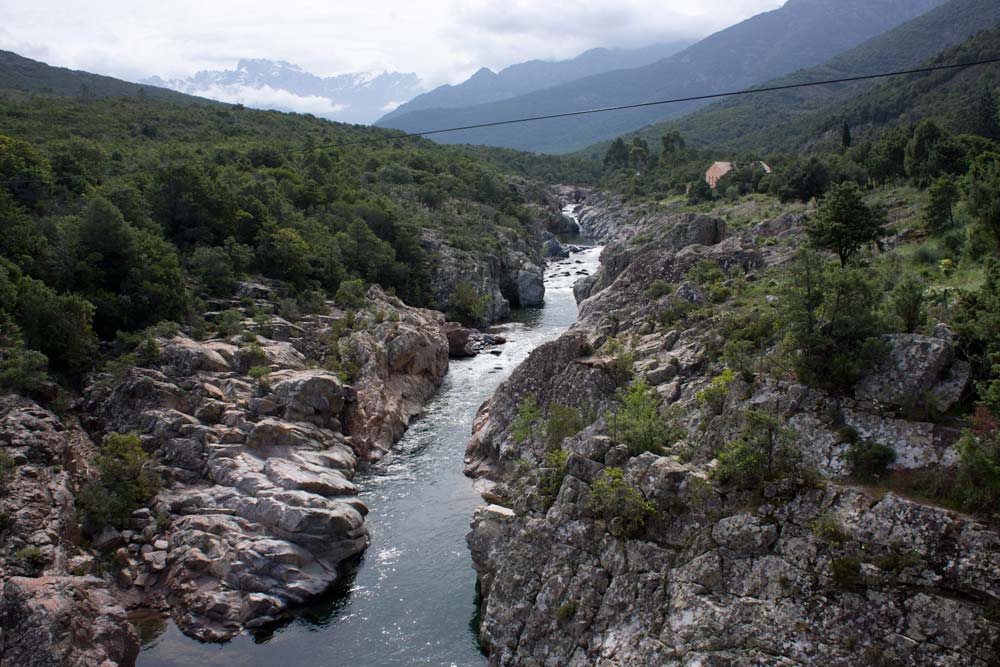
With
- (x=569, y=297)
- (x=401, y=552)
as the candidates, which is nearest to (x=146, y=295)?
(x=401, y=552)

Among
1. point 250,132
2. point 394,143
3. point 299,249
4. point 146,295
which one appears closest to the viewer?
point 146,295

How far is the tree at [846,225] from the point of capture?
29.4 m

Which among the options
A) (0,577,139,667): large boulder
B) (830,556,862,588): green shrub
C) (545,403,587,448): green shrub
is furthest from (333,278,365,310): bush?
(830,556,862,588): green shrub

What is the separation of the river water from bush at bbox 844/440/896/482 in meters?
12.3

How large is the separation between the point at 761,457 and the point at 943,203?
19860mm

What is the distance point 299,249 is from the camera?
5006 cm

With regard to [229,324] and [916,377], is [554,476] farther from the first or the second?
[229,324]

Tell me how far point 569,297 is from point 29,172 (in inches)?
1746

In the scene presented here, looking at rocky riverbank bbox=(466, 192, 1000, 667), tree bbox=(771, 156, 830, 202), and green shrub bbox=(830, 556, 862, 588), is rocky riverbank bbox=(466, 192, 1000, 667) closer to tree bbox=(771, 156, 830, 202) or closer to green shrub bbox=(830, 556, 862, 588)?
green shrub bbox=(830, 556, 862, 588)

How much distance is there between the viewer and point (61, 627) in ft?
68.0

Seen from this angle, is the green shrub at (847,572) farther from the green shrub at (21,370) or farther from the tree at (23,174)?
the tree at (23,174)

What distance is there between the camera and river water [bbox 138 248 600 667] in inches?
882

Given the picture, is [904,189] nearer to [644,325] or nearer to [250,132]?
[644,325]

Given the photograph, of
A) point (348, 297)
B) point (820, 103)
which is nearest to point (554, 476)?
point (348, 297)
